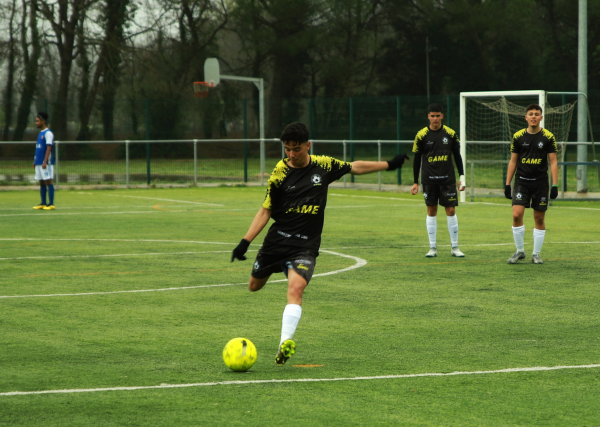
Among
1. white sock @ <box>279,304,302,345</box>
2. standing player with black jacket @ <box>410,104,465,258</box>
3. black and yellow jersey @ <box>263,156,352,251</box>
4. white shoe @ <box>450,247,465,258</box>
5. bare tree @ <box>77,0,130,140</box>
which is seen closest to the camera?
white sock @ <box>279,304,302,345</box>

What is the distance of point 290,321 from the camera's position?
6.59 metres

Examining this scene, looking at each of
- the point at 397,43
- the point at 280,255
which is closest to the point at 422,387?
the point at 280,255

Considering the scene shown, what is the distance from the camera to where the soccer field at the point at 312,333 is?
17.8 ft

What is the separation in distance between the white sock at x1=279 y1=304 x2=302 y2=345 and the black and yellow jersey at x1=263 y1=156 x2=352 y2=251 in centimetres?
52

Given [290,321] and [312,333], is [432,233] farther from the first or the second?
[290,321]

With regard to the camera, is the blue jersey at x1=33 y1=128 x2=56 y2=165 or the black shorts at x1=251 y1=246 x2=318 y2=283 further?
the blue jersey at x1=33 y1=128 x2=56 y2=165

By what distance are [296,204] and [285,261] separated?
442 mm

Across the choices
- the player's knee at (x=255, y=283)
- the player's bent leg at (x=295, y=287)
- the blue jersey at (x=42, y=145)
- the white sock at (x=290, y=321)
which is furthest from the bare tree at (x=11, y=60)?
the white sock at (x=290, y=321)

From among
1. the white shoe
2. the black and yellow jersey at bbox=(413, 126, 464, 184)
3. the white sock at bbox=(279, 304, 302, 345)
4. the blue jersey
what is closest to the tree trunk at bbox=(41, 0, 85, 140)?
the blue jersey

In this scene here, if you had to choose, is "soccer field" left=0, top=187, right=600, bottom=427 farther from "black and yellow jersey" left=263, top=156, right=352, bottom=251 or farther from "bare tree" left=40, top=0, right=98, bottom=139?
"bare tree" left=40, top=0, right=98, bottom=139

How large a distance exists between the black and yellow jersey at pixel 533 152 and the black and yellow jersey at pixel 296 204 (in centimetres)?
550

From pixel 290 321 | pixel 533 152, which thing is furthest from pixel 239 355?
pixel 533 152

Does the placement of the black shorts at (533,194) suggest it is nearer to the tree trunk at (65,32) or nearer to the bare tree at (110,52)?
the bare tree at (110,52)

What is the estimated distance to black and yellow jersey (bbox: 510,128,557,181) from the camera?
1176 cm
